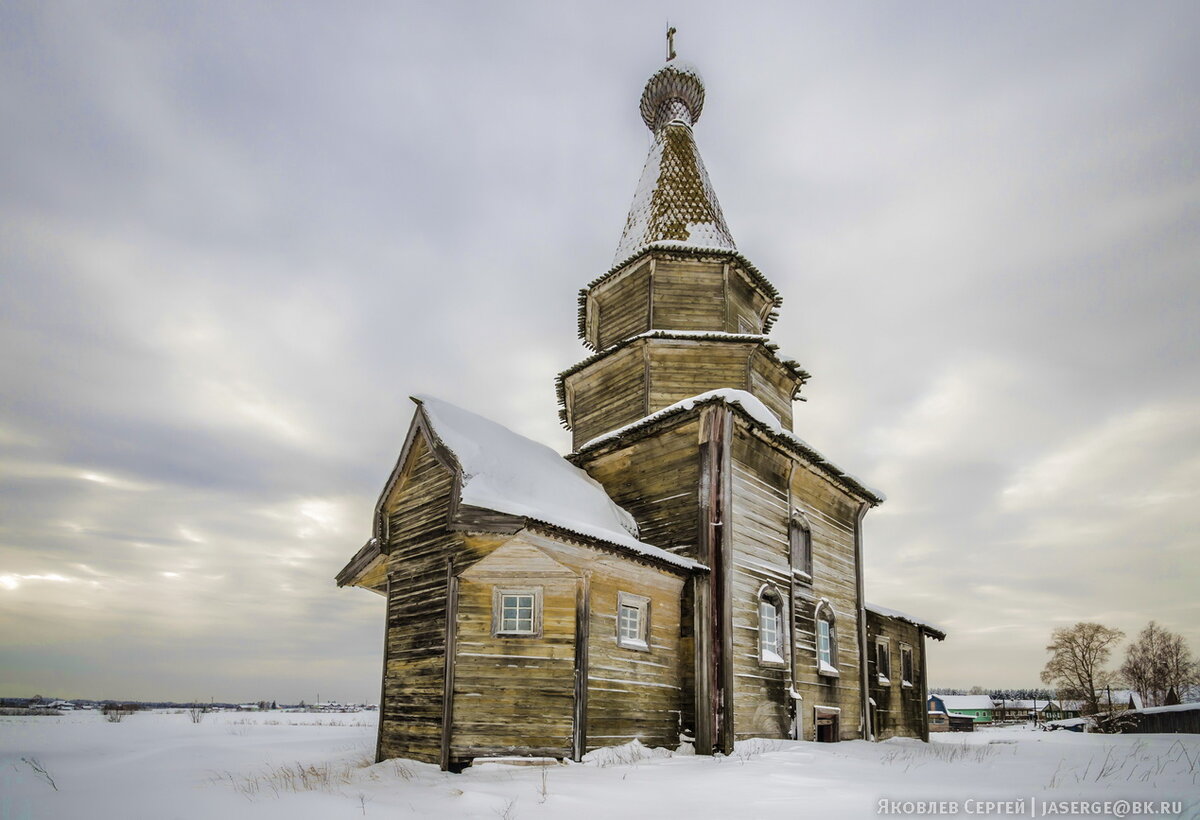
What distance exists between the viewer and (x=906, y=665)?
25547 millimetres

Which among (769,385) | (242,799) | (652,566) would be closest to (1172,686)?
(769,385)

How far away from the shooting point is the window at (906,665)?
2497 centimetres

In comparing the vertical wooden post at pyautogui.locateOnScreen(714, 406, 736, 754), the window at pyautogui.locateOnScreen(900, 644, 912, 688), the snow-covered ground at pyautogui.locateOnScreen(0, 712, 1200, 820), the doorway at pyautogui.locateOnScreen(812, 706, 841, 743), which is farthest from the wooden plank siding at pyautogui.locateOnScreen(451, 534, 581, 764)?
the window at pyautogui.locateOnScreen(900, 644, 912, 688)

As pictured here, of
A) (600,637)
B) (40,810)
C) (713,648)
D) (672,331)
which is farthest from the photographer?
(672,331)

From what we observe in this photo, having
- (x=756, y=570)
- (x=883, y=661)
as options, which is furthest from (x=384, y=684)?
(x=883, y=661)

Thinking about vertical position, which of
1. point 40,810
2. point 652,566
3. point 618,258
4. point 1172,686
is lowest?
point 1172,686

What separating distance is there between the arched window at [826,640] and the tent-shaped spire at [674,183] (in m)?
10.4

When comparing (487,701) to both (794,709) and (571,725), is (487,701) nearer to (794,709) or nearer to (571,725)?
(571,725)

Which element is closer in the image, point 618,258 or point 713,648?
point 713,648

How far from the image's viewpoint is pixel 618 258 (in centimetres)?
2239

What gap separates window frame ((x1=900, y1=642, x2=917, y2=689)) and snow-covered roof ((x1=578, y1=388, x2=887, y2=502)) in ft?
29.4

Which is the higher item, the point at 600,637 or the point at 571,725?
the point at 600,637

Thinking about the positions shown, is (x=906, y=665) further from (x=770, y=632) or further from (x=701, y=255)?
(x=701, y=255)

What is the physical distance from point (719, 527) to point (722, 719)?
154 inches
